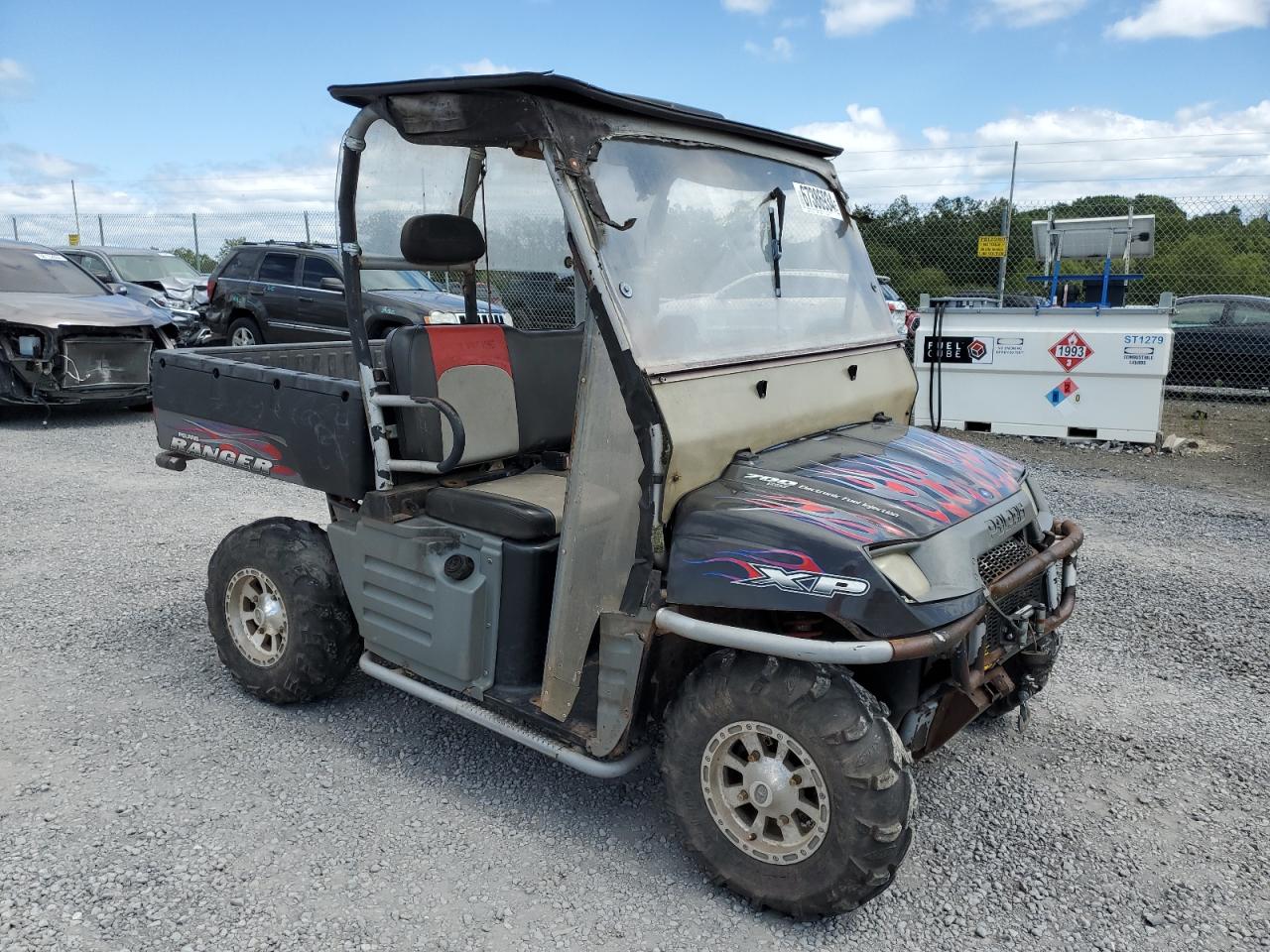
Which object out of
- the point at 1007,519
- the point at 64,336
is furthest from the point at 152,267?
the point at 1007,519

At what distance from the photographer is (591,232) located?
9.41 ft

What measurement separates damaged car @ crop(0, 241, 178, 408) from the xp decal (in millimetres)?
9252

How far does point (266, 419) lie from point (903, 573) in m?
2.64

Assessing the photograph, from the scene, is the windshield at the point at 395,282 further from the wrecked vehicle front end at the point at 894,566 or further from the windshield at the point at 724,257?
the wrecked vehicle front end at the point at 894,566

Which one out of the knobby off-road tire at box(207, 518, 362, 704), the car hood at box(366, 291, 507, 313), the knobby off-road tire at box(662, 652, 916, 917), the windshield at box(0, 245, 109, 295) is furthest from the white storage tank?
the windshield at box(0, 245, 109, 295)

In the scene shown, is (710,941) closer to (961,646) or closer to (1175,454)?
(961,646)

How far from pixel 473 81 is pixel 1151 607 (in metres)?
4.34

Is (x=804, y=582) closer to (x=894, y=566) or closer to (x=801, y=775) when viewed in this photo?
(x=894, y=566)

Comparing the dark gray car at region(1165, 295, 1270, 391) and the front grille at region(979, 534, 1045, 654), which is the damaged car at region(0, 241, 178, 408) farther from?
the dark gray car at region(1165, 295, 1270, 391)

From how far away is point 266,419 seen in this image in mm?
3953

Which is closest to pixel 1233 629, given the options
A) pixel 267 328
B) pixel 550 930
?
pixel 550 930

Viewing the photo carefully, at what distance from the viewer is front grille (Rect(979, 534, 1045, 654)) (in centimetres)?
297

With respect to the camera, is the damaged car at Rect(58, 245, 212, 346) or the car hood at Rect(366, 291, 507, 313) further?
the damaged car at Rect(58, 245, 212, 346)

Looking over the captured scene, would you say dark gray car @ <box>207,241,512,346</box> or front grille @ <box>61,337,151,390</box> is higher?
dark gray car @ <box>207,241,512,346</box>
